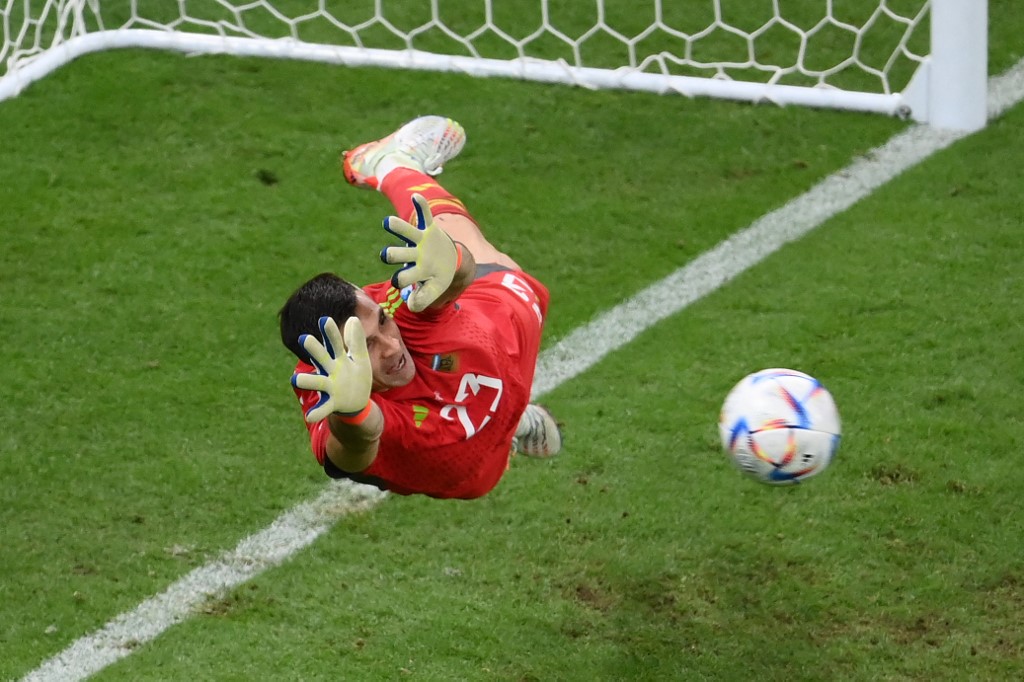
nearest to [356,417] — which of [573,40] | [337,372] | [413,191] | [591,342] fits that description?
[337,372]

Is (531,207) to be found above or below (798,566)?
above

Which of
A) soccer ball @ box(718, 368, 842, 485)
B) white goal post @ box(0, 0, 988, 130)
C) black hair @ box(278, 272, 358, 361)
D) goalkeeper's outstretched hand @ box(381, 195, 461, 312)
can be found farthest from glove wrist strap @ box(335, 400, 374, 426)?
white goal post @ box(0, 0, 988, 130)

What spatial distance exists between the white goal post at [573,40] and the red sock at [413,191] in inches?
105

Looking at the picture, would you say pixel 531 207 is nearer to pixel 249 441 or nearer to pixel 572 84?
pixel 572 84

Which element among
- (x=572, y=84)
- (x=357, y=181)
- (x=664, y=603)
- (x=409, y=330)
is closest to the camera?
(x=409, y=330)

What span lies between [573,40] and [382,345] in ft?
13.0

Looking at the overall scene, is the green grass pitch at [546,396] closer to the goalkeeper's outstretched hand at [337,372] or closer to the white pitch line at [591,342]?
the white pitch line at [591,342]

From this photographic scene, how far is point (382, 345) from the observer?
3.73 meters

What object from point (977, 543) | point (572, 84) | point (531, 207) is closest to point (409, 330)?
point (977, 543)

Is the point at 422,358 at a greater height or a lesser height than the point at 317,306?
lesser

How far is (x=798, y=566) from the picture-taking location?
14.6 feet

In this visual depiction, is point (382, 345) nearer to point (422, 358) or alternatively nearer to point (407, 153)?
point (422, 358)

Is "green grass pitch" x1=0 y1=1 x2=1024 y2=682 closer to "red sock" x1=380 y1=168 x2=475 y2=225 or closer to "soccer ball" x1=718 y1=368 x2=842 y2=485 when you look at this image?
"soccer ball" x1=718 y1=368 x2=842 y2=485

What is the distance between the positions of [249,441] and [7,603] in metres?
1.00
